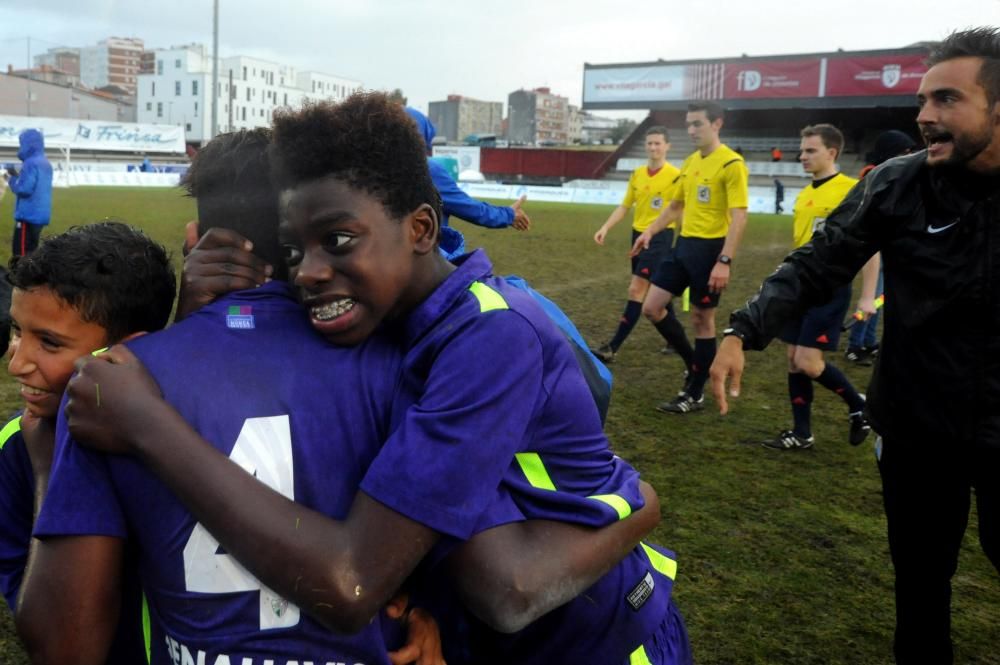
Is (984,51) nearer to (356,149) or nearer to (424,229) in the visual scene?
(424,229)

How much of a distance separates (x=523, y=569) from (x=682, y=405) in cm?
514

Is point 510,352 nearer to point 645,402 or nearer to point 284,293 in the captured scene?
point 284,293

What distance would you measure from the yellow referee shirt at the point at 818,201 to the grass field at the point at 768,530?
4.52 feet

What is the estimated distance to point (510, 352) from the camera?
1.41 metres

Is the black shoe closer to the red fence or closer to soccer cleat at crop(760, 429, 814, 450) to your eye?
soccer cleat at crop(760, 429, 814, 450)

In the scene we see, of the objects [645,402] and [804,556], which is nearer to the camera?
[804,556]

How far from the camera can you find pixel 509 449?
1.40 m

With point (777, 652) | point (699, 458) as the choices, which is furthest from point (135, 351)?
point (699, 458)

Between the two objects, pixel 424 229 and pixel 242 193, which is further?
pixel 242 193

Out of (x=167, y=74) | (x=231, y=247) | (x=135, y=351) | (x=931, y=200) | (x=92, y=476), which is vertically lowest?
(x=92, y=476)

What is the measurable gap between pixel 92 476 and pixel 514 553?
68cm

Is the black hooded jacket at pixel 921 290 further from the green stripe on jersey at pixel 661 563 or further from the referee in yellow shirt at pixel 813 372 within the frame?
the referee in yellow shirt at pixel 813 372

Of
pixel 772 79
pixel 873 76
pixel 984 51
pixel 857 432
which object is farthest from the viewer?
pixel 772 79

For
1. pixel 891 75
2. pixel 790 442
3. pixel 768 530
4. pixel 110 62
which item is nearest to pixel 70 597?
pixel 768 530
